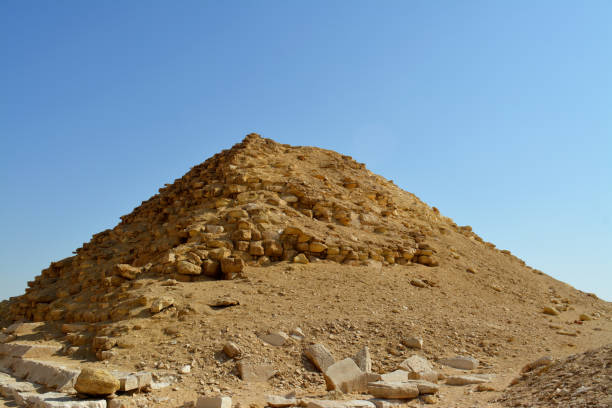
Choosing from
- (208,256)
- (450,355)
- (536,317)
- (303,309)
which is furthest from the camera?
(536,317)

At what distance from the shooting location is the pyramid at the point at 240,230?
1091 cm

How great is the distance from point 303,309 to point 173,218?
654cm

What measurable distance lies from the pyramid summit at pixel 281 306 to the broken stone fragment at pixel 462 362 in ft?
0.09

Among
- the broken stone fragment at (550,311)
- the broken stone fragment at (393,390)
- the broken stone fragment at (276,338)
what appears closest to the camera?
the broken stone fragment at (393,390)

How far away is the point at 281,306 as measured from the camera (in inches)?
375

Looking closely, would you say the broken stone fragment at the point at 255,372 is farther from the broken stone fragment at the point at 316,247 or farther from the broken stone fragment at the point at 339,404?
the broken stone fragment at the point at 316,247

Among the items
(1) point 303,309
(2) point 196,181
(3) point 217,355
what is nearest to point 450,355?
(1) point 303,309

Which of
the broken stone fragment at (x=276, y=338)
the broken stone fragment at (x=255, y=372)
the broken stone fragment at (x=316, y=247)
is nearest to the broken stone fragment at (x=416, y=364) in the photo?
the broken stone fragment at (x=276, y=338)

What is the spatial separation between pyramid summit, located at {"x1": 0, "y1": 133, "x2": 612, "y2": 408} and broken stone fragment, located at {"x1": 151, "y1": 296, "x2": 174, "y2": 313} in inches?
2.6

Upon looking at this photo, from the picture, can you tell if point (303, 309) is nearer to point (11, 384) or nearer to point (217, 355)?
point (217, 355)

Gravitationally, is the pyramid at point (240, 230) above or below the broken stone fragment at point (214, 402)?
above

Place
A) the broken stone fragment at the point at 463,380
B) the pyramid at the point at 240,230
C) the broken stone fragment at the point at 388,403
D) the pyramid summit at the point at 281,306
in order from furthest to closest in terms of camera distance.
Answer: the pyramid at the point at 240,230
the broken stone fragment at the point at 463,380
the pyramid summit at the point at 281,306
the broken stone fragment at the point at 388,403

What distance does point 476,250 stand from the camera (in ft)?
55.2

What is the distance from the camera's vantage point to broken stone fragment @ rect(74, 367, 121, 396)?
235 inches
